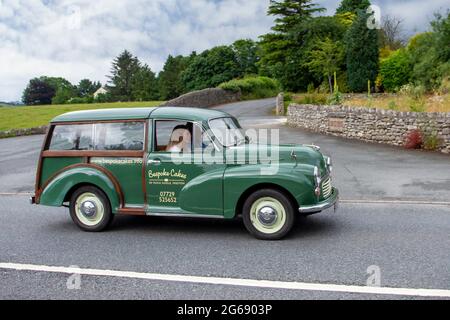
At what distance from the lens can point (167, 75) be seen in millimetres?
92375

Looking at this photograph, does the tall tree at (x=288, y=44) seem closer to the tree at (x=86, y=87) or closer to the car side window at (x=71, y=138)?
the car side window at (x=71, y=138)

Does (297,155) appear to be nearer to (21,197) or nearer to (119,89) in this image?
(21,197)

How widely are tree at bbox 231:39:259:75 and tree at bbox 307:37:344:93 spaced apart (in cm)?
4273

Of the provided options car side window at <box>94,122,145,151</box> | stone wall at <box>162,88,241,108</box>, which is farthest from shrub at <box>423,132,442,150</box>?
stone wall at <box>162,88,241,108</box>

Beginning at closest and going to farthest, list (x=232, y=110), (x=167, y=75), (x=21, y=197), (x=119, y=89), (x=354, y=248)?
(x=354, y=248) < (x=21, y=197) < (x=232, y=110) < (x=167, y=75) < (x=119, y=89)

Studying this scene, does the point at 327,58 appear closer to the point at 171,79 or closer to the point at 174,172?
the point at 174,172

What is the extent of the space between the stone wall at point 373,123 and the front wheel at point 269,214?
32.2 ft

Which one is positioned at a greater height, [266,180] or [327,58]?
[327,58]

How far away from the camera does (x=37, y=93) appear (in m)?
113

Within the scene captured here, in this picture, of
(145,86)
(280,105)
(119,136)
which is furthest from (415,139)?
(145,86)

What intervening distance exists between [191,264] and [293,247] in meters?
1.38

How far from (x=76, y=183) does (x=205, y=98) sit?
32730 millimetres

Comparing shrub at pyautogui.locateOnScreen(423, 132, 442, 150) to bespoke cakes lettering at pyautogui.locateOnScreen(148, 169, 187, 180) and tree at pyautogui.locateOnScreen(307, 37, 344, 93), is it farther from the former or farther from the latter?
tree at pyautogui.locateOnScreen(307, 37, 344, 93)
